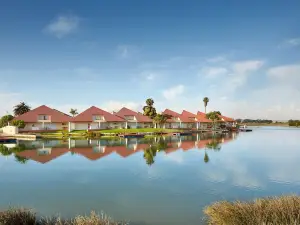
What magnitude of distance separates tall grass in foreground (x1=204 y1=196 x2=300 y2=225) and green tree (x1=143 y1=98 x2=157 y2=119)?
2999 inches

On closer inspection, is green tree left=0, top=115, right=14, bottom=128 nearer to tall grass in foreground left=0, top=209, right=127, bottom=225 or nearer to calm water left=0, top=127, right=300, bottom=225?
calm water left=0, top=127, right=300, bottom=225

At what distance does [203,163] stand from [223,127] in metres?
79.3

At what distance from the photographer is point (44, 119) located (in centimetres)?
7256

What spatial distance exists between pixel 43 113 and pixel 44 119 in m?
1.68

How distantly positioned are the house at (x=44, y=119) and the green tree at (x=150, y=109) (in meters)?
25.3

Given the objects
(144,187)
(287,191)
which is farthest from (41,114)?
(287,191)

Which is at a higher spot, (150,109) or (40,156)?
(150,109)

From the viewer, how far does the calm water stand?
14062mm

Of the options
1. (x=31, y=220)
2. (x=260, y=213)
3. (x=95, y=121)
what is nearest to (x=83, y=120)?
(x=95, y=121)

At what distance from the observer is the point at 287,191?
57.6 feet

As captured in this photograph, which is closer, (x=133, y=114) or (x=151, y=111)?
(x=133, y=114)

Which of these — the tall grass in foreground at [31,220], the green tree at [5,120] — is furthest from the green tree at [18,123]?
the tall grass in foreground at [31,220]

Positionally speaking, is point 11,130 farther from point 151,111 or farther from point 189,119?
point 189,119

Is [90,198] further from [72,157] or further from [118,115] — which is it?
[118,115]
